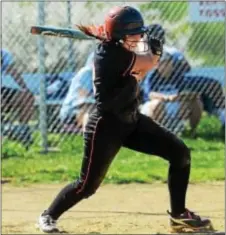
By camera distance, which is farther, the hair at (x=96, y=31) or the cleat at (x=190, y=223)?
the cleat at (x=190, y=223)

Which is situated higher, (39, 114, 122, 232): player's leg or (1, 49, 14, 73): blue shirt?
(39, 114, 122, 232): player's leg

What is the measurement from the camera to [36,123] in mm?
11531

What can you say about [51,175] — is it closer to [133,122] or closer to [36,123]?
[36,123]

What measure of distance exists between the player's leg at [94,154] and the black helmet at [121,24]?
584mm

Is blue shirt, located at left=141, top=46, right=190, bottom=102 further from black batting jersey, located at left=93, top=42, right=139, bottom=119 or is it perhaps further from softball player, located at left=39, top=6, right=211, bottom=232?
black batting jersey, located at left=93, top=42, right=139, bottom=119

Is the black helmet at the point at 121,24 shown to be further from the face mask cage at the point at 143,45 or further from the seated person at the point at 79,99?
the seated person at the point at 79,99

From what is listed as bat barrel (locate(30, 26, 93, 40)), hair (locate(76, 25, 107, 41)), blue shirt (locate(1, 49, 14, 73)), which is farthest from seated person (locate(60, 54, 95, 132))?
hair (locate(76, 25, 107, 41))

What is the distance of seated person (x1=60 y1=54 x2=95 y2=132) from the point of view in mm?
11062

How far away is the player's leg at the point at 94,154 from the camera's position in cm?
555

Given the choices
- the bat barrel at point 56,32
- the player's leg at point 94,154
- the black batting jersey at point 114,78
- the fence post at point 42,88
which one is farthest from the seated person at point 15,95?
the black batting jersey at point 114,78

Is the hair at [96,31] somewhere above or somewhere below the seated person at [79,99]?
above

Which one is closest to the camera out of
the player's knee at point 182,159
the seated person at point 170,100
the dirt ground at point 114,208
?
the player's knee at point 182,159

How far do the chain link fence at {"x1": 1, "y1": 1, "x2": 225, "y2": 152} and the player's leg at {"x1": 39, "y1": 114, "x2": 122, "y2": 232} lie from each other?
5.23m

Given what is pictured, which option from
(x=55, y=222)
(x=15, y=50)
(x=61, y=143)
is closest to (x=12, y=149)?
(x=61, y=143)
